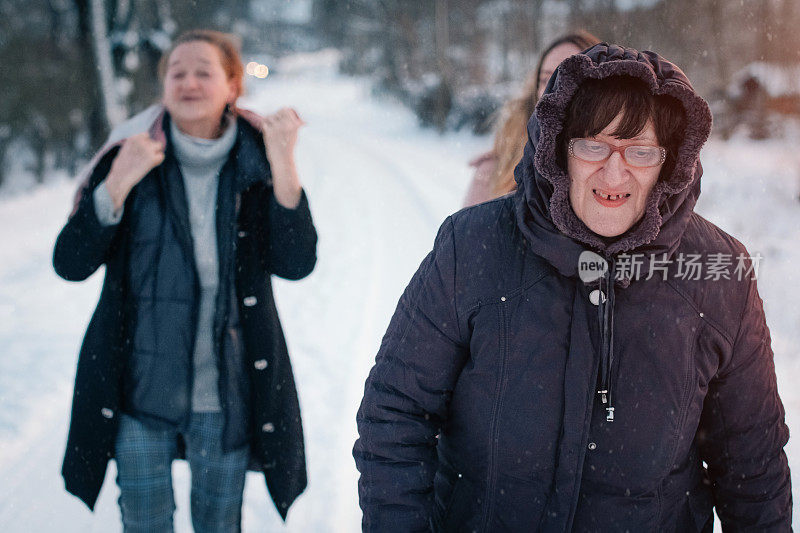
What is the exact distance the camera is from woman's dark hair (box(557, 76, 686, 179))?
4.29 feet

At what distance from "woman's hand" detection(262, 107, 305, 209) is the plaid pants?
82 centimetres

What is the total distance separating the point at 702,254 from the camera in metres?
1.38

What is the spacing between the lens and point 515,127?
9.18 feet

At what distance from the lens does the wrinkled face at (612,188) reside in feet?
4.36

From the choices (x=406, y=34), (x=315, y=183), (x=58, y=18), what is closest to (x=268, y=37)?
(x=406, y=34)

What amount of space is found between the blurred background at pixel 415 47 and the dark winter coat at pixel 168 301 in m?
8.98

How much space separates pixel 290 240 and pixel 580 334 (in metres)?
1.11

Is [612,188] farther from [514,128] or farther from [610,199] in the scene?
[514,128]

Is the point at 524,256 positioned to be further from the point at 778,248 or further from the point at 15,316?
the point at 778,248

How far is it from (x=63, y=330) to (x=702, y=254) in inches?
196

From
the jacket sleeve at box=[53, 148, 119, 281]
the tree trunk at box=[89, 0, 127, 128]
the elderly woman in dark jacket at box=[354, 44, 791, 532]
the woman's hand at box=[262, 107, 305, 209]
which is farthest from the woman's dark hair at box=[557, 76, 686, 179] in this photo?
the tree trunk at box=[89, 0, 127, 128]

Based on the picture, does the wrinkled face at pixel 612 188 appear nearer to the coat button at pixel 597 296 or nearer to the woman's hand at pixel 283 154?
the coat button at pixel 597 296
